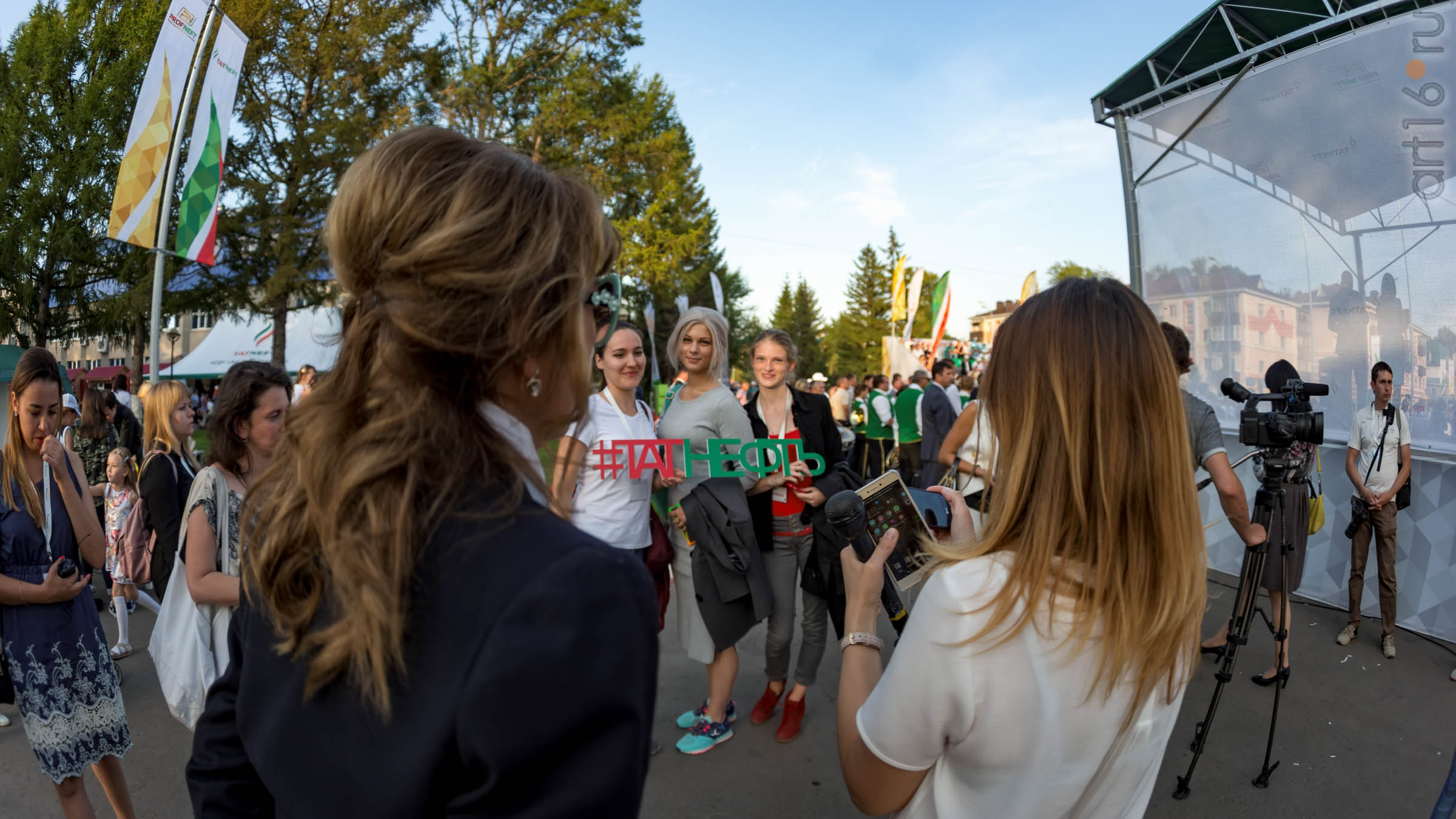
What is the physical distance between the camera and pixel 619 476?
386cm

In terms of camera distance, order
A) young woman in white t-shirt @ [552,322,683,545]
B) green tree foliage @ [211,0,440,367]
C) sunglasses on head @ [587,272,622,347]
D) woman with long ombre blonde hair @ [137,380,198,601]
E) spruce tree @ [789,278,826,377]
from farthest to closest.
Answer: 1. spruce tree @ [789,278,826,377]
2. green tree foliage @ [211,0,440,367]
3. young woman in white t-shirt @ [552,322,683,545]
4. woman with long ombre blonde hair @ [137,380,198,601]
5. sunglasses on head @ [587,272,622,347]

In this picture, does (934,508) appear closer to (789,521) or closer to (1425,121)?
(789,521)

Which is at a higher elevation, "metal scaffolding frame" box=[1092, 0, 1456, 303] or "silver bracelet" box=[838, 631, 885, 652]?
"metal scaffolding frame" box=[1092, 0, 1456, 303]

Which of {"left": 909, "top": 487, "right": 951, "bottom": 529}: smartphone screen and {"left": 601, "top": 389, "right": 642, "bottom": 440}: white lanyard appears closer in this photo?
{"left": 909, "top": 487, "right": 951, "bottom": 529}: smartphone screen

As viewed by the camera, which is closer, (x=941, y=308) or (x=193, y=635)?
(x=193, y=635)

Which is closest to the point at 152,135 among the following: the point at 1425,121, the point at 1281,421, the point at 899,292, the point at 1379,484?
the point at 1281,421

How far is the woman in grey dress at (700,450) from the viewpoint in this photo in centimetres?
396

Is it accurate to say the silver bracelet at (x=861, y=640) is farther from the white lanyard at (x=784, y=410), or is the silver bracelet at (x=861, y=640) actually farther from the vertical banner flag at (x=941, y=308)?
the vertical banner flag at (x=941, y=308)

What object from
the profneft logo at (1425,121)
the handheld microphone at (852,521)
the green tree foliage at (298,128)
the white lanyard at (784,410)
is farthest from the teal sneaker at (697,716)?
the green tree foliage at (298,128)

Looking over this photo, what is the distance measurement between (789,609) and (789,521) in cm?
47

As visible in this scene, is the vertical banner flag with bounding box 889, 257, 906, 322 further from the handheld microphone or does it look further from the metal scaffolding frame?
the handheld microphone

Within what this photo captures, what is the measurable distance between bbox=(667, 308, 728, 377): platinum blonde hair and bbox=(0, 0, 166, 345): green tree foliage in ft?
70.4

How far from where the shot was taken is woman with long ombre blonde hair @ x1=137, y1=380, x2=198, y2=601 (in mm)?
3123

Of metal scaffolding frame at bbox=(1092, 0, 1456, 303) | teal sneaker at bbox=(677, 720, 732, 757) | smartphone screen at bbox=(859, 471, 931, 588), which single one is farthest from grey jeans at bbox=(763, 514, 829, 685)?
metal scaffolding frame at bbox=(1092, 0, 1456, 303)
